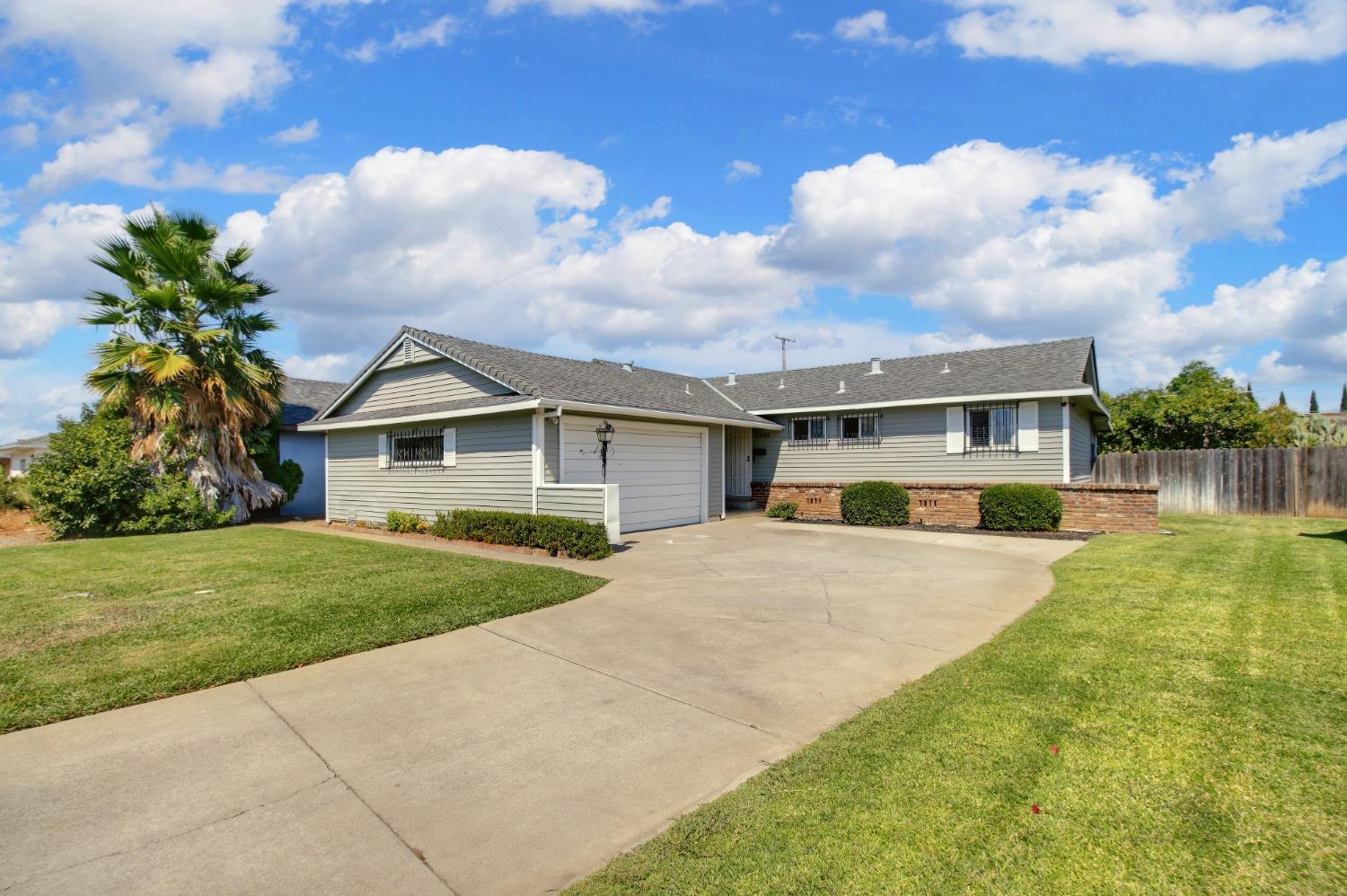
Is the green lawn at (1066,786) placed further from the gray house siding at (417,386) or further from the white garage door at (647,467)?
the gray house siding at (417,386)

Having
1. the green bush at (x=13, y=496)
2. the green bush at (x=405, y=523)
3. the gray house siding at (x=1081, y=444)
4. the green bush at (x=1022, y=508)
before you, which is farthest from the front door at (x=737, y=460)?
the green bush at (x=13, y=496)

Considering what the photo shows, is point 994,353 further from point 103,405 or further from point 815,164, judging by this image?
point 103,405

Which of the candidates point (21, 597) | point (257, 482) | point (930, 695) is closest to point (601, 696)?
point (930, 695)

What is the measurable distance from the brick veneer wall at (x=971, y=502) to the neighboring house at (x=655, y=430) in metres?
1.42

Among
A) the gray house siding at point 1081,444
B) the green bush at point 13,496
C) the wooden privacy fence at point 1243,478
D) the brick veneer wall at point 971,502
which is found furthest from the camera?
the green bush at point 13,496

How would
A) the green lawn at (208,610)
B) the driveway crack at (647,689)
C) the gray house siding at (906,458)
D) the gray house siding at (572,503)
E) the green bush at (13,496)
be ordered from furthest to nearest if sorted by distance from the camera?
the green bush at (13,496) < the gray house siding at (906,458) < the gray house siding at (572,503) < the green lawn at (208,610) < the driveway crack at (647,689)

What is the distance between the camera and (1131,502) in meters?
13.4

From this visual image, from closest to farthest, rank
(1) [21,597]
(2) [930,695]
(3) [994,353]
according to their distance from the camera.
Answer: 1. (2) [930,695]
2. (1) [21,597]
3. (3) [994,353]

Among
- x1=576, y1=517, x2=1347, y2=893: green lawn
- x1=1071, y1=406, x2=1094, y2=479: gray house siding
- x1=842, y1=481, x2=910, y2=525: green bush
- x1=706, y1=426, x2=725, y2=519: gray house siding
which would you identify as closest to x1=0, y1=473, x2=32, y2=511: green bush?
x1=706, y1=426, x2=725, y2=519: gray house siding

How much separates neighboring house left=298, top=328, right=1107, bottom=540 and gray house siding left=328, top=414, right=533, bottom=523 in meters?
0.04

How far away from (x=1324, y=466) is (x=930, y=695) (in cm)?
1824

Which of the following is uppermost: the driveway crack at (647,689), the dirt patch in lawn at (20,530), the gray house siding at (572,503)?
the gray house siding at (572,503)

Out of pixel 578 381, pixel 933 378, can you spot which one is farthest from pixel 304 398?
pixel 933 378

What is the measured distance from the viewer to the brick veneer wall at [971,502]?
43.6 ft
